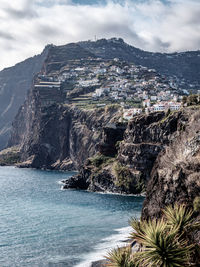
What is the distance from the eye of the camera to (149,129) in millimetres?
107750

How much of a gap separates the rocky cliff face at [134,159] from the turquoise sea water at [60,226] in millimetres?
9714

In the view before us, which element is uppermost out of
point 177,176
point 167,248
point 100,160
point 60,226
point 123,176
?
point 177,176

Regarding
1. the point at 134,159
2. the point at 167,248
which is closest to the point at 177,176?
the point at 167,248

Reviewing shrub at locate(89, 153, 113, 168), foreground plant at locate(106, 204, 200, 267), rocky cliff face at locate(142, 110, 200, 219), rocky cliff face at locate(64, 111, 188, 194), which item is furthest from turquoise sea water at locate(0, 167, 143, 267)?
foreground plant at locate(106, 204, 200, 267)

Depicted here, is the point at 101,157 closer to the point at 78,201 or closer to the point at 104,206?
the point at 78,201

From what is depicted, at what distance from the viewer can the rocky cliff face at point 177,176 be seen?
121 ft

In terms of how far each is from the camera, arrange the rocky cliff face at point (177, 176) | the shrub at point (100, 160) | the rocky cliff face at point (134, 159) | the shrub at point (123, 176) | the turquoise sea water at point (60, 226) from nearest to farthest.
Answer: the rocky cliff face at point (177, 176) → the turquoise sea water at point (60, 226) → the rocky cliff face at point (134, 159) → the shrub at point (123, 176) → the shrub at point (100, 160)

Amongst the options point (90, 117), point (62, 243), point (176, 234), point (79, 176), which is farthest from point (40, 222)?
point (90, 117)

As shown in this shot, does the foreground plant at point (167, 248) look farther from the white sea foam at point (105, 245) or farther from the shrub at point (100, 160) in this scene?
the shrub at point (100, 160)

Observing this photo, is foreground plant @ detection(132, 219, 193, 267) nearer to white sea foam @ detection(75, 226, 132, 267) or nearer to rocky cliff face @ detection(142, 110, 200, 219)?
rocky cliff face @ detection(142, 110, 200, 219)

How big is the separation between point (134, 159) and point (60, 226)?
51.0 metres

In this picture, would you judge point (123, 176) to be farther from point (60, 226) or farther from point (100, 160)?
point (60, 226)

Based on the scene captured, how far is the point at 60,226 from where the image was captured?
6134 centimetres

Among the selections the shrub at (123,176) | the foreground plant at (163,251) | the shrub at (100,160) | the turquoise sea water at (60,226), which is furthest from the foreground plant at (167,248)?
the shrub at (100,160)
